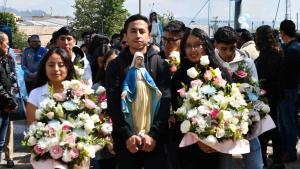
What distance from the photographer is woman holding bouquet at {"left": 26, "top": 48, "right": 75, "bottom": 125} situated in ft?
14.1

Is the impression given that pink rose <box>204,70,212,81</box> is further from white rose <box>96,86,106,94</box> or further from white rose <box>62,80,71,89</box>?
white rose <box>96,86,106,94</box>

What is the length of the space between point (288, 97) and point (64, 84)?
4.12 m

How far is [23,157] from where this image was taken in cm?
748

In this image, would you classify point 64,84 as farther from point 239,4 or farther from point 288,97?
point 239,4

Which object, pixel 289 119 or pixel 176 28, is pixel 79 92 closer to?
pixel 176 28

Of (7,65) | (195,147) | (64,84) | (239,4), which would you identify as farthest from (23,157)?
(239,4)

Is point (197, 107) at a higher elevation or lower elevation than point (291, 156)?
higher

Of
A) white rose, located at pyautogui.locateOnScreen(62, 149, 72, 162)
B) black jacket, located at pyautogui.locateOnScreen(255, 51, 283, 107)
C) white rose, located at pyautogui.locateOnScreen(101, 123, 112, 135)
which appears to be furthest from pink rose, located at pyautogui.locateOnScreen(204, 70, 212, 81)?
black jacket, located at pyautogui.locateOnScreen(255, 51, 283, 107)

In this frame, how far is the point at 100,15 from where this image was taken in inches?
2384

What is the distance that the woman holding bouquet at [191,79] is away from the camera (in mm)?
3977

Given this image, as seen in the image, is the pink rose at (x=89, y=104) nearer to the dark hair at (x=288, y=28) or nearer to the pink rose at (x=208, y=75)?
the pink rose at (x=208, y=75)

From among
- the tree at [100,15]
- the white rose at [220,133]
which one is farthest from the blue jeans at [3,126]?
the tree at [100,15]

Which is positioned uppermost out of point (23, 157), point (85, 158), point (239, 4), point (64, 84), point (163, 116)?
point (239, 4)

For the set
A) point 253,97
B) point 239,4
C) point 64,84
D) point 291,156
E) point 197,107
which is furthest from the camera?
point 239,4
